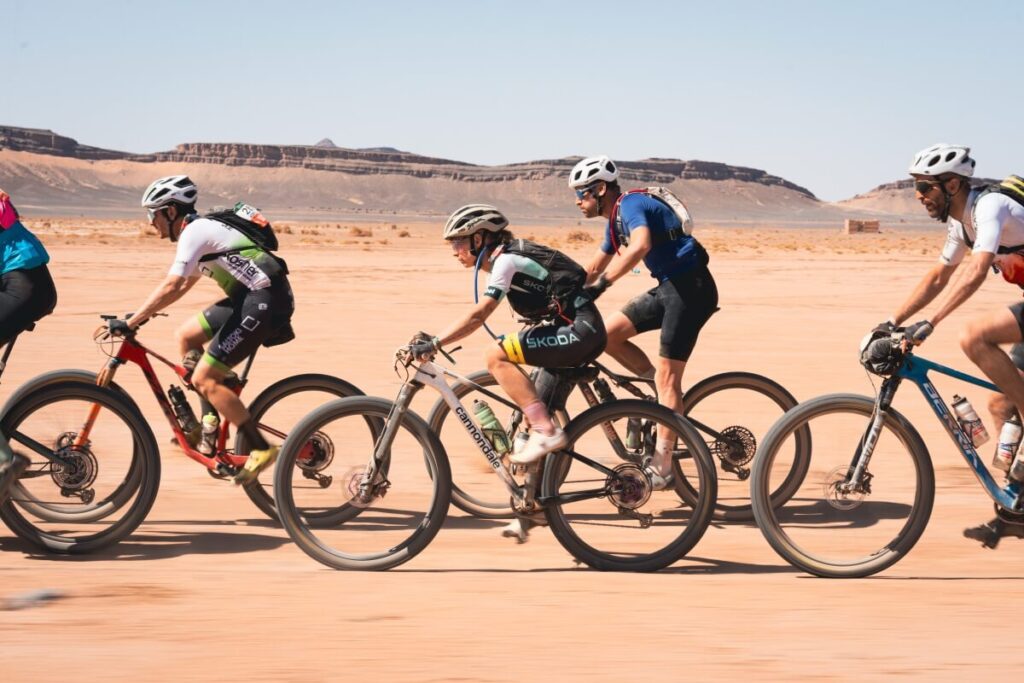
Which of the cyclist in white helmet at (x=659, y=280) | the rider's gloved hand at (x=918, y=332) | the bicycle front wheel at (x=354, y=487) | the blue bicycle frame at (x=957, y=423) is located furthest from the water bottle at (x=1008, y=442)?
the bicycle front wheel at (x=354, y=487)

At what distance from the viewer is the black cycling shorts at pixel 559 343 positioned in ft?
20.0

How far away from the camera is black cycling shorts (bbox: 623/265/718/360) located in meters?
7.13

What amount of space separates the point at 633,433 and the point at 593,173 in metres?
1.72

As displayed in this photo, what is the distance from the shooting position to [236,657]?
15.2ft

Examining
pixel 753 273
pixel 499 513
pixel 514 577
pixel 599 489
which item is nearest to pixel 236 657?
pixel 514 577

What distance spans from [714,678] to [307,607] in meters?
1.94

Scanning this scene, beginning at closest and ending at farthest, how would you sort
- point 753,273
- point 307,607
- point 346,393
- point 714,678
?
point 714,678 → point 307,607 → point 346,393 → point 753,273

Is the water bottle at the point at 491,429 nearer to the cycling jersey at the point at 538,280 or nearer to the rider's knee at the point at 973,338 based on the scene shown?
the cycling jersey at the point at 538,280

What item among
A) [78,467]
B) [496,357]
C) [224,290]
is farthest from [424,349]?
[78,467]

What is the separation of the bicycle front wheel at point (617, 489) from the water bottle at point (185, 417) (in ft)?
7.28

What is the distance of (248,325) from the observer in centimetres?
671

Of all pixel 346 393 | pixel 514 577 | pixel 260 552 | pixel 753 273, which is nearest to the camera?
pixel 514 577

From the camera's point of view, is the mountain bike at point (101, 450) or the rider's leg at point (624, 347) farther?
the rider's leg at point (624, 347)

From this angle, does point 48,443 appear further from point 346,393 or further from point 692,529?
point 692,529
